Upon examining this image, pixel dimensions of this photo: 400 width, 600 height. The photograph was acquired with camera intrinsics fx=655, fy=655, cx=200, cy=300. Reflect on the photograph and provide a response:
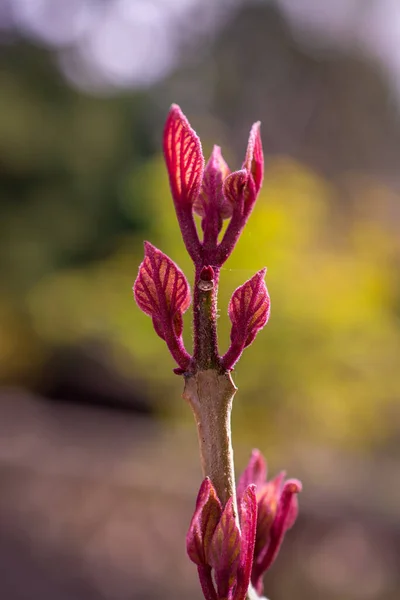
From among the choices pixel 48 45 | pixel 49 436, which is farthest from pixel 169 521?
pixel 48 45

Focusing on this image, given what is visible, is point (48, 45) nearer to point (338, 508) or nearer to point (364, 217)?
point (364, 217)

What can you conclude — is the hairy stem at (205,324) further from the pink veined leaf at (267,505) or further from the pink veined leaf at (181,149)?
the pink veined leaf at (267,505)

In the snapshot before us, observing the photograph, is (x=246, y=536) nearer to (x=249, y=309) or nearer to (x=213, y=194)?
(x=249, y=309)

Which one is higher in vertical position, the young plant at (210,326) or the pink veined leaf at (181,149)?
the pink veined leaf at (181,149)

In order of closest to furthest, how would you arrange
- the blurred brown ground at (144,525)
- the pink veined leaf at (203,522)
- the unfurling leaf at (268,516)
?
the pink veined leaf at (203,522), the unfurling leaf at (268,516), the blurred brown ground at (144,525)

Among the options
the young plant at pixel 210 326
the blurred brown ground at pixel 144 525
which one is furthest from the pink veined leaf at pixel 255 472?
the blurred brown ground at pixel 144 525

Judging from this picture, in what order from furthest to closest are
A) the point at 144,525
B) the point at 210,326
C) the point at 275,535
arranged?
the point at 144,525 < the point at 275,535 < the point at 210,326

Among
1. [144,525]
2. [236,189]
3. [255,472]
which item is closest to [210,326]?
[236,189]

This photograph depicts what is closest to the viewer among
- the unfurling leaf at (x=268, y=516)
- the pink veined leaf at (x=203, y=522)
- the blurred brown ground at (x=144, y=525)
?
the pink veined leaf at (x=203, y=522)
